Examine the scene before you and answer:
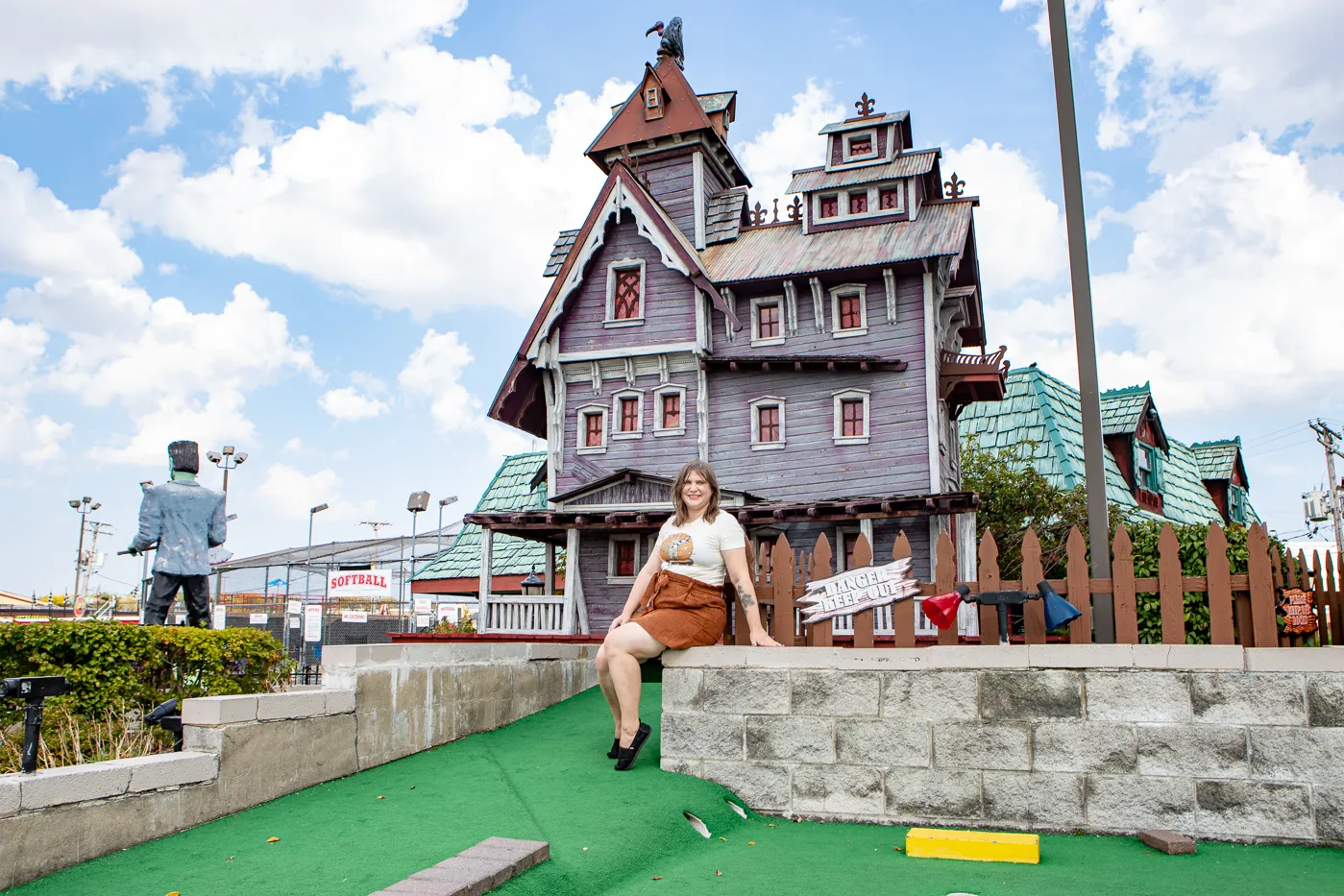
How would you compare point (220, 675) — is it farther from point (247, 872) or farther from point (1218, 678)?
point (1218, 678)

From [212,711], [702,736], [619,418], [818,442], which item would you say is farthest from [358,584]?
[702,736]

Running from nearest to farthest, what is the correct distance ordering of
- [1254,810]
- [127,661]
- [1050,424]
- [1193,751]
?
1. [1254,810]
2. [1193,751]
3. [127,661]
4. [1050,424]

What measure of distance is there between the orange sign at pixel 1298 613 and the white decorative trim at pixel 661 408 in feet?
52.2

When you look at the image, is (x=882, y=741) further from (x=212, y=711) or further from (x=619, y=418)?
(x=619, y=418)

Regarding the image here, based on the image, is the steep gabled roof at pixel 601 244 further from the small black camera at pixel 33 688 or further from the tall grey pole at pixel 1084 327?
the small black camera at pixel 33 688

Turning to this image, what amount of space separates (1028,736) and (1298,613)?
78.1 inches

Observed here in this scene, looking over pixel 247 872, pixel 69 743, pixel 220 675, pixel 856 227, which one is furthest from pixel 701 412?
pixel 247 872

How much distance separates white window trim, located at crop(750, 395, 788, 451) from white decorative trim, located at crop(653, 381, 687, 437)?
1586mm

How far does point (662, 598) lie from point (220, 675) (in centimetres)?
406

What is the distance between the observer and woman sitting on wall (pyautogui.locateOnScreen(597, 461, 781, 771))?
23.8ft

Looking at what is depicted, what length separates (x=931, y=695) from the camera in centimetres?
677

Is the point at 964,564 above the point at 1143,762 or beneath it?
above

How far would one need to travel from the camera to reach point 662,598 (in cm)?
747

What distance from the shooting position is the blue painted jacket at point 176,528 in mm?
8914
